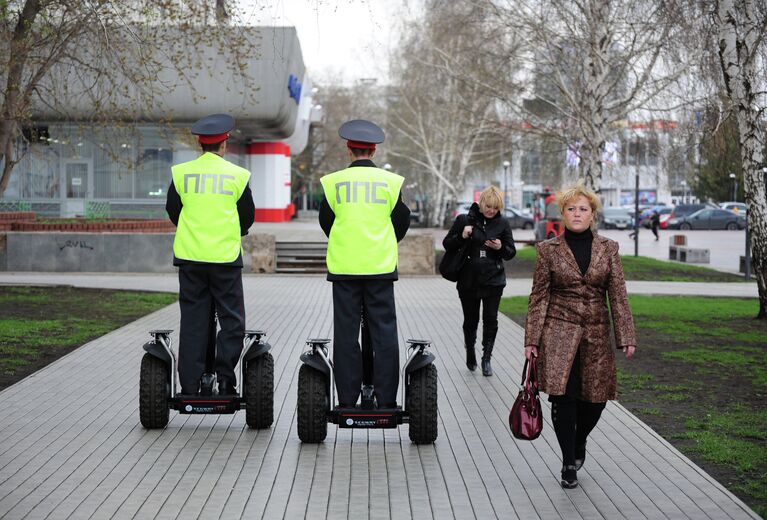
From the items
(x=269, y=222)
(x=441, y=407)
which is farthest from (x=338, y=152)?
(x=441, y=407)

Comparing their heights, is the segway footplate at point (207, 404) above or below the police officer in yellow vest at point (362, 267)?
below

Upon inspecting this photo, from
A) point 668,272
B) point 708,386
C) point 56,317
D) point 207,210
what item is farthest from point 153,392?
point 668,272

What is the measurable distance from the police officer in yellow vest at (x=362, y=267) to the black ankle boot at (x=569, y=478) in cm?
128

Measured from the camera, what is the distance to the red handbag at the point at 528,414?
241 inches

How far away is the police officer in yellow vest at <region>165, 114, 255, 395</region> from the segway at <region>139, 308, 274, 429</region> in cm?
7

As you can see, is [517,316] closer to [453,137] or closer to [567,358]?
[567,358]

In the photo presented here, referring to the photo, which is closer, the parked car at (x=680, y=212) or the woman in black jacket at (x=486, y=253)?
the woman in black jacket at (x=486, y=253)

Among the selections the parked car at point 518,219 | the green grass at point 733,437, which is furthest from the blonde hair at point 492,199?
the parked car at point 518,219

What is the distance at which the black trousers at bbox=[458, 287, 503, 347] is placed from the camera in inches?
419

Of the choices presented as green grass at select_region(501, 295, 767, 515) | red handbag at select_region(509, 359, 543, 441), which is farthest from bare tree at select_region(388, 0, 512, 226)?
red handbag at select_region(509, 359, 543, 441)

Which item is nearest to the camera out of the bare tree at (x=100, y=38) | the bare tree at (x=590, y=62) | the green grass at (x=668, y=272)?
the bare tree at (x=100, y=38)

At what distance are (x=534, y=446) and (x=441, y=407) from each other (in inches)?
59.1

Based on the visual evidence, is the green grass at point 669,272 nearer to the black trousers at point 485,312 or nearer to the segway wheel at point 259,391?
the black trousers at point 485,312

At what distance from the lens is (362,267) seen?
23.3 ft
